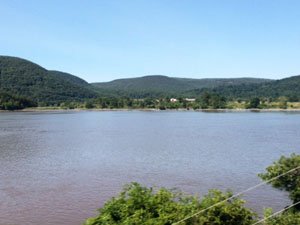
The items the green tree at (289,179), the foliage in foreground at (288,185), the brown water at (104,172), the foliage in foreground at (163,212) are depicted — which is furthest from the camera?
the brown water at (104,172)

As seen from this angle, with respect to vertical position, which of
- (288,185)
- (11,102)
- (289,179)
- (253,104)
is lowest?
(253,104)

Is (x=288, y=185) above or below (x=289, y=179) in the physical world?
below

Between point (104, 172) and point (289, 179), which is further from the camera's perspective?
point (104, 172)

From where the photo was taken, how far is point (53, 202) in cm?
1647

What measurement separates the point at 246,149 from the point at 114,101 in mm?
152405

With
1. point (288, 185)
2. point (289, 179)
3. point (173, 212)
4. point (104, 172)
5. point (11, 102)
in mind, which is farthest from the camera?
point (11, 102)

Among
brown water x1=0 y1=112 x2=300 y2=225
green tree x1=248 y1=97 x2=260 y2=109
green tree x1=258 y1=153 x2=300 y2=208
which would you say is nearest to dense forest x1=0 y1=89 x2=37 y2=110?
green tree x1=248 y1=97 x2=260 y2=109

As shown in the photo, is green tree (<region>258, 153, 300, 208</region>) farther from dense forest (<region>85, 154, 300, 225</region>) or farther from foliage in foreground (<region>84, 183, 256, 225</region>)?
foliage in foreground (<region>84, 183, 256, 225</region>)

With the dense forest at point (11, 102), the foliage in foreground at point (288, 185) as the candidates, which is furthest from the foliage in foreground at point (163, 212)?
the dense forest at point (11, 102)

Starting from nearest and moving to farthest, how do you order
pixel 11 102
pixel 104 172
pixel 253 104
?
pixel 104 172 → pixel 11 102 → pixel 253 104

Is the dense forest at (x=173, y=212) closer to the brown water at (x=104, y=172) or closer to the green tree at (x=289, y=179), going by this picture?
the green tree at (x=289, y=179)

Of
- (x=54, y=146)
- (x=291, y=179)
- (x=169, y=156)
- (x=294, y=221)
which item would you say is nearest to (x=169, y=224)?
(x=294, y=221)

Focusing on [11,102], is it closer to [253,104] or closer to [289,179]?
[253,104]

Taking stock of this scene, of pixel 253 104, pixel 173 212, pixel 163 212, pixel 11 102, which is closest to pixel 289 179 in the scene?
pixel 173 212
